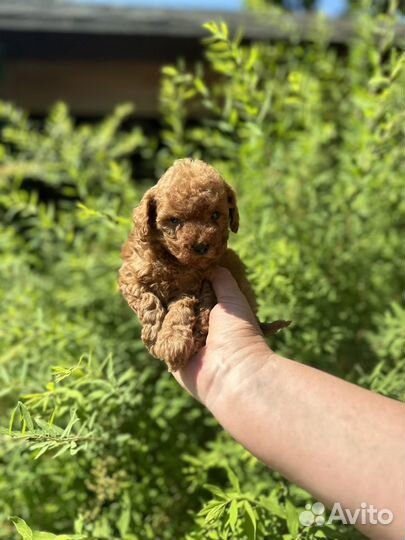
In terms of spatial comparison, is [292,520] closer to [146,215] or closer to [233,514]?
[233,514]

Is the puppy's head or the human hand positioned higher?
the puppy's head

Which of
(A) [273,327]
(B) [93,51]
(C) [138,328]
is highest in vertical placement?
(B) [93,51]

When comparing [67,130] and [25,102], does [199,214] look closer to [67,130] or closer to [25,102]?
[67,130]

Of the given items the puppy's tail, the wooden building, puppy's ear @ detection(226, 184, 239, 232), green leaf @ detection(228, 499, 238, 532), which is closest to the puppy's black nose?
puppy's ear @ detection(226, 184, 239, 232)

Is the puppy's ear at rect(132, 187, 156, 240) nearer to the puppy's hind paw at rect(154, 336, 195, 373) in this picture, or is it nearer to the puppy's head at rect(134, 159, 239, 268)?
the puppy's head at rect(134, 159, 239, 268)

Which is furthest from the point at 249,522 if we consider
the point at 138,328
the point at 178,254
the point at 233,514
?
the point at 138,328

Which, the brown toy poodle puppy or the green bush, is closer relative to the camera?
the brown toy poodle puppy

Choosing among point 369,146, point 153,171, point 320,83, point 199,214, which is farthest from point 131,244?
point 153,171

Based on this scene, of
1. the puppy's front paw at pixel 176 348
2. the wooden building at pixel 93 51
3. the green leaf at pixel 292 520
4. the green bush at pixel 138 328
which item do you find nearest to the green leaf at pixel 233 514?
the green bush at pixel 138 328
